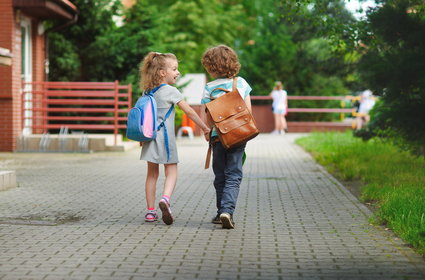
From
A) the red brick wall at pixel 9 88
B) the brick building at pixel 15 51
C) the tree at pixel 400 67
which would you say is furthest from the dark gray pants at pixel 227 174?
the red brick wall at pixel 9 88

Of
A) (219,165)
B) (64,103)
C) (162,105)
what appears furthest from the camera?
(64,103)

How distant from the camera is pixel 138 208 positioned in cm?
923

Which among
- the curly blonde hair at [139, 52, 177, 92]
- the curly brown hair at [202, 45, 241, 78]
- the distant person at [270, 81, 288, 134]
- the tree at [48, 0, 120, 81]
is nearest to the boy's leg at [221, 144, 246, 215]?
the curly brown hair at [202, 45, 241, 78]

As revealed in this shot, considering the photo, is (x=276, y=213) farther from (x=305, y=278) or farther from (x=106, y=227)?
(x=305, y=278)

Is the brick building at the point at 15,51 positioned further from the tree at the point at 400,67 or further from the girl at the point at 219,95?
the girl at the point at 219,95

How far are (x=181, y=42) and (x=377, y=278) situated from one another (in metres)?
38.7

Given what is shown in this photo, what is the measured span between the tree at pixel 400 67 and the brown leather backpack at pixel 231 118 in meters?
2.43

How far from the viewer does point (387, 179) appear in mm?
11500

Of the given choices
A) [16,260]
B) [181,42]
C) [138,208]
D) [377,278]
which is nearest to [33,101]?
[138,208]

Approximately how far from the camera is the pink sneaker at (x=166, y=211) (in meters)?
7.80

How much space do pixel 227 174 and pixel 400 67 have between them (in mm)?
2664

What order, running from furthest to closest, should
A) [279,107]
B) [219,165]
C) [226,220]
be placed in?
1. [279,107]
2. [219,165]
3. [226,220]

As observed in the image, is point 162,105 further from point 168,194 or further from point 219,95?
point 168,194

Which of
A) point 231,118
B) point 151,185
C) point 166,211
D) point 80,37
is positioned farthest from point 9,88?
point 231,118
